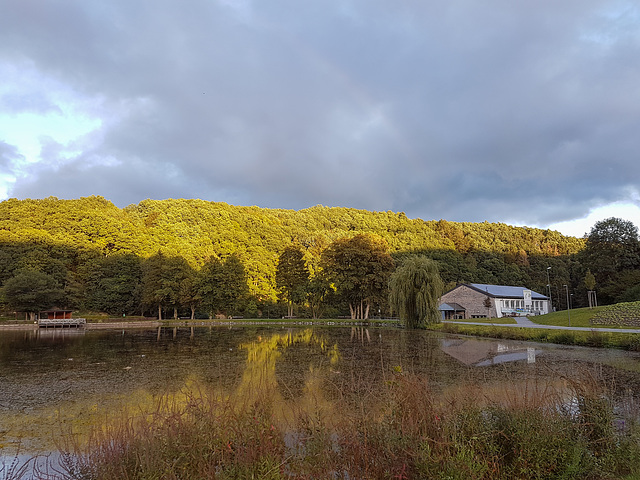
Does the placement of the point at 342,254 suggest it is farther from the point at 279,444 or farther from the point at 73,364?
the point at 279,444

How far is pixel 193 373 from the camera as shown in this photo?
41.7 ft

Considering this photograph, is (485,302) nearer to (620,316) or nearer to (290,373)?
(620,316)

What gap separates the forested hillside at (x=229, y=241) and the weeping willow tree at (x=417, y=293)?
2029 cm

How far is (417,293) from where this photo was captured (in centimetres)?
3416

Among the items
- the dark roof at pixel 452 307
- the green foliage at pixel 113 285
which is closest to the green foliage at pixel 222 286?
the green foliage at pixel 113 285

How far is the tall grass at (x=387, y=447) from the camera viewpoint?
364cm

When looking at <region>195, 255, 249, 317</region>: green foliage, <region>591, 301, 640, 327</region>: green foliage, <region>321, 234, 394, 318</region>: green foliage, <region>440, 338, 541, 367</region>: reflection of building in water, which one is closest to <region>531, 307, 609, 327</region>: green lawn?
<region>591, 301, 640, 327</region>: green foliage

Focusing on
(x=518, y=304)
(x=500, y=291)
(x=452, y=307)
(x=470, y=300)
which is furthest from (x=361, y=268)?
(x=518, y=304)

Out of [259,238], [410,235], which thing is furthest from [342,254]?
[410,235]

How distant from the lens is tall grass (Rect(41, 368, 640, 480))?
3.64 m

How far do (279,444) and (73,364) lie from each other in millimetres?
14865

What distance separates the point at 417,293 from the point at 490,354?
16.4 metres

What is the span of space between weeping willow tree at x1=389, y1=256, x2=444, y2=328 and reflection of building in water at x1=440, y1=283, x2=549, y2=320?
14.5 meters

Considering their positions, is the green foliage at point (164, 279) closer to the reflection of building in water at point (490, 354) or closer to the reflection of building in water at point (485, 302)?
the reflection of building in water at point (485, 302)
